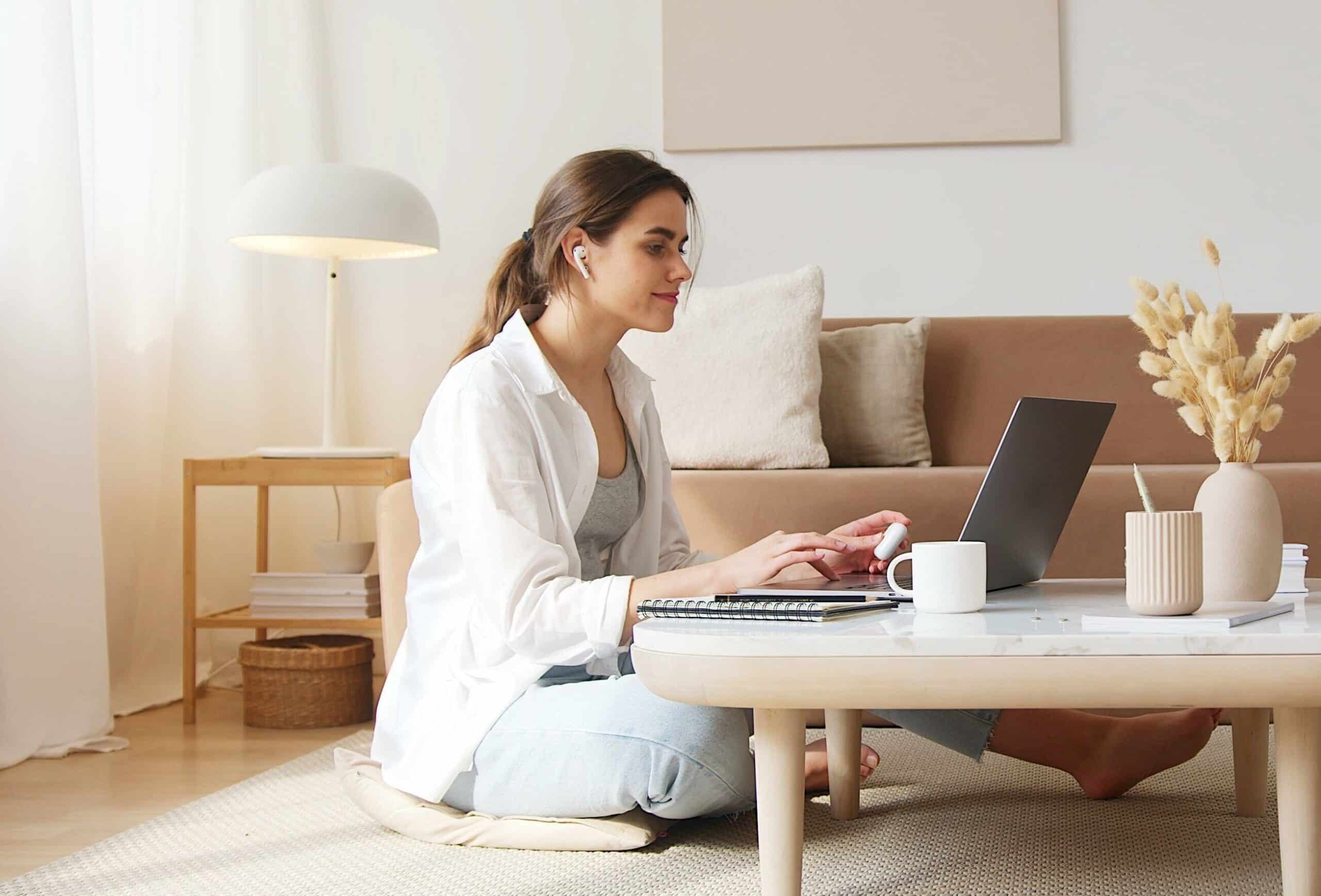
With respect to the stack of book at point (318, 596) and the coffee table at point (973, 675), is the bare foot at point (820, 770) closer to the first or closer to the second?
the coffee table at point (973, 675)

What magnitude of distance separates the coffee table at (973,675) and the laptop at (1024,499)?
5.9 inches

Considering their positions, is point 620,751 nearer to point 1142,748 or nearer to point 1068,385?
point 1142,748

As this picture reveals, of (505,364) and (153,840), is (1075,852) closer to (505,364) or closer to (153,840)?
(505,364)

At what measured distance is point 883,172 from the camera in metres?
3.81

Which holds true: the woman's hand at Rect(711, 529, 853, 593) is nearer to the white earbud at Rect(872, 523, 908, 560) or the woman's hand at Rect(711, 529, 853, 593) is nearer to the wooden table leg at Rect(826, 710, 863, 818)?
the white earbud at Rect(872, 523, 908, 560)

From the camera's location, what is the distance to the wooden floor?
1.97 m

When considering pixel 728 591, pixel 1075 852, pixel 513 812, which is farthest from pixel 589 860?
pixel 1075 852

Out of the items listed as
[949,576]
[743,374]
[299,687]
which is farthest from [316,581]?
[949,576]

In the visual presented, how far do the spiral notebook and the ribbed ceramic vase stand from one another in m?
0.39

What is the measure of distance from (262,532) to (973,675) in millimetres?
2699

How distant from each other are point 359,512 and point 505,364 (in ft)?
7.53

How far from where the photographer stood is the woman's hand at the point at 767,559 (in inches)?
53.2

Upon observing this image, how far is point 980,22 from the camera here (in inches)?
148

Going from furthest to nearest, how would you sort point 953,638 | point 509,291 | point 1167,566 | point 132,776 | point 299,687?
point 299,687 < point 132,776 < point 509,291 < point 1167,566 < point 953,638
